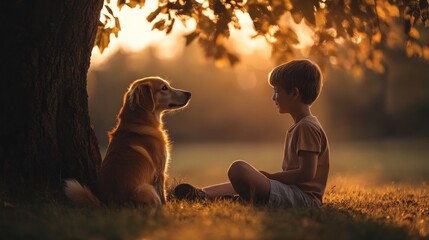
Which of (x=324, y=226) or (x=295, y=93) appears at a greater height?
(x=295, y=93)

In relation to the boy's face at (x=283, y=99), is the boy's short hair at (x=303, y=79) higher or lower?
higher

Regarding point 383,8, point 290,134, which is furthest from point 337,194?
point 383,8

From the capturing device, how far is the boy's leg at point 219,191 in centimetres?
710

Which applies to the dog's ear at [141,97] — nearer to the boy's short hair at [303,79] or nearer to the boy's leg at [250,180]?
the boy's leg at [250,180]

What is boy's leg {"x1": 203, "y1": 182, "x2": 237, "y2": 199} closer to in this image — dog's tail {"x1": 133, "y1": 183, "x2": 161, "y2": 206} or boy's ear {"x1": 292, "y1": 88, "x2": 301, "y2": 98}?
dog's tail {"x1": 133, "y1": 183, "x2": 161, "y2": 206}

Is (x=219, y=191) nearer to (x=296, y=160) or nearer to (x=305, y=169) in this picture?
(x=296, y=160)

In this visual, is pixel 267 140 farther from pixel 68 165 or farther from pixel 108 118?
pixel 68 165

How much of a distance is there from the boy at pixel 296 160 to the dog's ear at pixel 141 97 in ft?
4.32

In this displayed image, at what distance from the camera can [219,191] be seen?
715 centimetres

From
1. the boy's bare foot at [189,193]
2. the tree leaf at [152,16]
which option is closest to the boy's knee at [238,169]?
the boy's bare foot at [189,193]

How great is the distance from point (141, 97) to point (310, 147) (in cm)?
205

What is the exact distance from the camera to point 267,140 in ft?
185

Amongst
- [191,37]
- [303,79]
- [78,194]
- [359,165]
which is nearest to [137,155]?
[78,194]

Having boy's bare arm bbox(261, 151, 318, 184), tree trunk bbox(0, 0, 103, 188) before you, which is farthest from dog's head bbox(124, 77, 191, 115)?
boy's bare arm bbox(261, 151, 318, 184)
